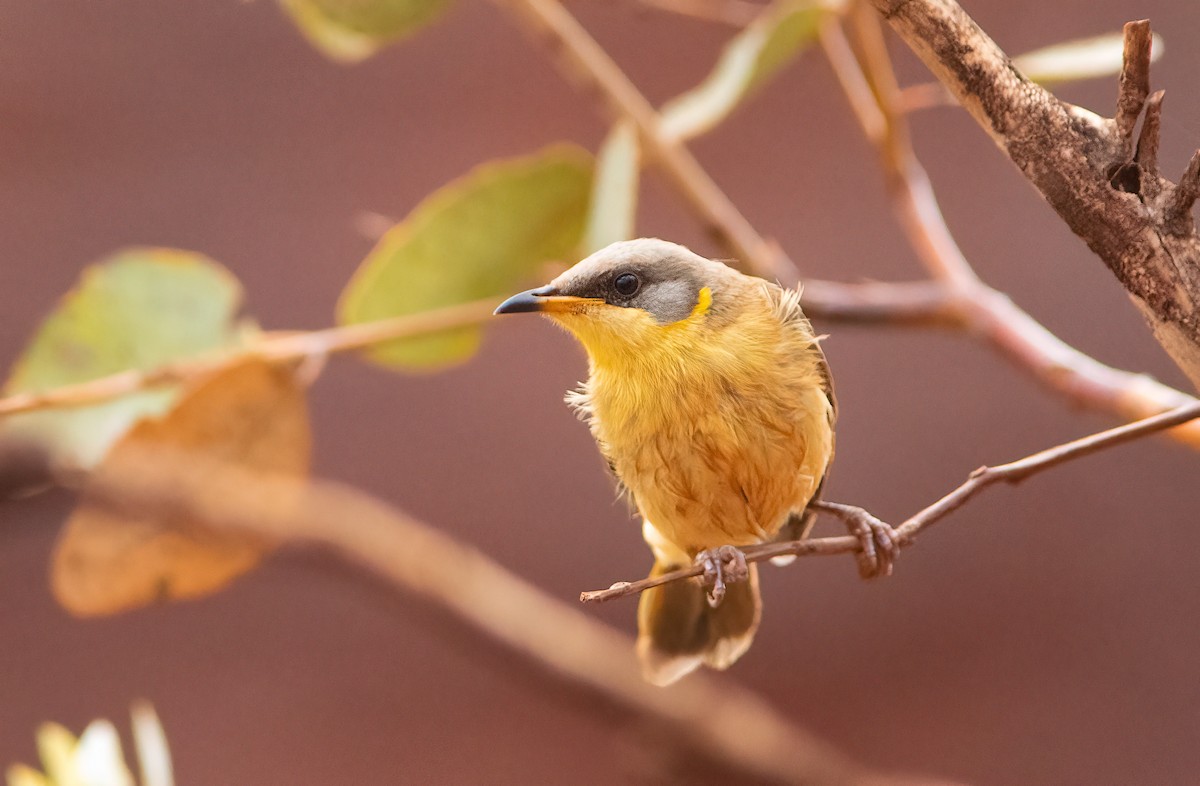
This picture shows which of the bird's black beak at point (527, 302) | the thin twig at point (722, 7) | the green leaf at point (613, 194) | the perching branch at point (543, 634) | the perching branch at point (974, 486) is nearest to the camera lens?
the perching branch at point (974, 486)

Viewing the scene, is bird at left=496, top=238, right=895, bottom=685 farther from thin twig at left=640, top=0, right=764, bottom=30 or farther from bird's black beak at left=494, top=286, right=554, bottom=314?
thin twig at left=640, top=0, right=764, bottom=30

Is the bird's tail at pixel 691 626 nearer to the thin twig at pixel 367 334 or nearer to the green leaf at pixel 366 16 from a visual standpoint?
the thin twig at pixel 367 334

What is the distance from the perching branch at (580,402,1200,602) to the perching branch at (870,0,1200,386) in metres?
0.04

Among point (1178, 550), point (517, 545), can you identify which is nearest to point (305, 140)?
point (517, 545)

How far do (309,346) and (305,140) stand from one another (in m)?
0.74

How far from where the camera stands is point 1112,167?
0.33 metres

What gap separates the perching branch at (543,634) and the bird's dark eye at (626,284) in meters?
0.38

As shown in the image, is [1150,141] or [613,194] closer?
[1150,141]

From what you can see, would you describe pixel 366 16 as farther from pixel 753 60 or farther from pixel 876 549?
pixel 876 549

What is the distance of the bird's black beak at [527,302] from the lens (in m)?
0.44

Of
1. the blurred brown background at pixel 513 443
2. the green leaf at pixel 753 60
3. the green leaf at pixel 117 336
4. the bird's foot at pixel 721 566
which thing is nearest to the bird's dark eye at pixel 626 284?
the bird's foot at pixel 721 566

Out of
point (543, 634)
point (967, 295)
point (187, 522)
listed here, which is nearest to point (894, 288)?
point (967, 295)

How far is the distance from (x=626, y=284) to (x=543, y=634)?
0.60 metres

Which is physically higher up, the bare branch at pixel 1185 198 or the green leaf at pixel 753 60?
the green leaf at pixel 753 60
